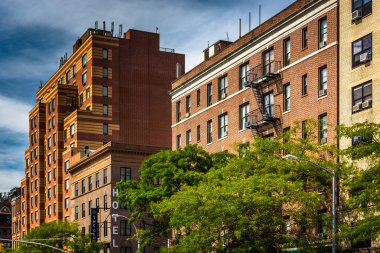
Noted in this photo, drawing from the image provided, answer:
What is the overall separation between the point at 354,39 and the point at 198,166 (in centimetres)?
1661

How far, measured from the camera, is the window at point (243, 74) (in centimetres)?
6631

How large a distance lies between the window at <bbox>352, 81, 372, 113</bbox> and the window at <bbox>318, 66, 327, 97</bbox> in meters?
3.60

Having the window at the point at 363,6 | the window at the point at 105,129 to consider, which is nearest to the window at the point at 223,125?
the window at the point at 363,6

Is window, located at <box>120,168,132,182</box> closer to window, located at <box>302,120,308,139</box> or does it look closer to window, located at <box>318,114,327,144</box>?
window, located at <box>302,120,308,139</box>

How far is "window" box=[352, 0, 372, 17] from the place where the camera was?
50.4 meters

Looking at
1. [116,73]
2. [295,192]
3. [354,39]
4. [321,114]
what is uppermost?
[116,73]

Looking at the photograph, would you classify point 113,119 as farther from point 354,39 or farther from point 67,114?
point 354,39

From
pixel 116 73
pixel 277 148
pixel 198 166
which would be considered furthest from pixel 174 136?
pixel 116 73

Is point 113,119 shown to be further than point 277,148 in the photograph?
Yes

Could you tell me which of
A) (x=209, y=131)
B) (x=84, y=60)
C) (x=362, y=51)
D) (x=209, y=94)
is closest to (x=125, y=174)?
(x=209, y=131)

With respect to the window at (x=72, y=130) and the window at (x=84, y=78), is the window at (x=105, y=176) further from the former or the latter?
the window at (x=84, y=78)

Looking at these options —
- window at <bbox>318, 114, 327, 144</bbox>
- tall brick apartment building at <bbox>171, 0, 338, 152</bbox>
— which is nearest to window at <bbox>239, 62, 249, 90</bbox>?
tall brick apartment building at <bbox>171, 0, 338, 152</bbox>

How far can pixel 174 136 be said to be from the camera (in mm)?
80188

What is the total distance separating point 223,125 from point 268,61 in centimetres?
986
